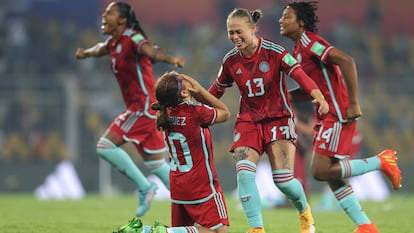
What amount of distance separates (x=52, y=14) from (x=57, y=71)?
234 centimetres

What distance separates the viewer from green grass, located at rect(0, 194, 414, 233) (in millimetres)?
9461

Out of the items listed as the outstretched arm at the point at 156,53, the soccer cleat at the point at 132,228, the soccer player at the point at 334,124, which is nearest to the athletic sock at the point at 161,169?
the outstretched arm at the point at 156,53

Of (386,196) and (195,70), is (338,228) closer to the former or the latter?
(386,196)

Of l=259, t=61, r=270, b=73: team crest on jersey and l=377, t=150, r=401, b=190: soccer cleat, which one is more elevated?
l=259, t=61, r=270, b=73: team crest on jersey

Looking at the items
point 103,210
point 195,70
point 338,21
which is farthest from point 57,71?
point 103,210

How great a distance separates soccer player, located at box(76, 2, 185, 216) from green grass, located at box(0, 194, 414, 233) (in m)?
0.68

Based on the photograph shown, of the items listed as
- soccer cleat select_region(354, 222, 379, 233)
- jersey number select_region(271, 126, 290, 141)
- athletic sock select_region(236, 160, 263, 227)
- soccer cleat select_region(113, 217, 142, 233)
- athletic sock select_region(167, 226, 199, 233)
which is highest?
jersey number select_region(271, 126, 290, 141)

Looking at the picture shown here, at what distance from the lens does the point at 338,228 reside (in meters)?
9.73

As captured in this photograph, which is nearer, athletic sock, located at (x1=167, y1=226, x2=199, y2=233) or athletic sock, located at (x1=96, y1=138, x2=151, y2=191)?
athletic sock, located at (x1=167, y1=226, x2=199, y2=233)

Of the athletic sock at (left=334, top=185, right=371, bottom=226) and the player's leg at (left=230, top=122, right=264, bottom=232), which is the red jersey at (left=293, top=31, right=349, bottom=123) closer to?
the athletic sock at (left=334, top=185, right=371, bottom=226)

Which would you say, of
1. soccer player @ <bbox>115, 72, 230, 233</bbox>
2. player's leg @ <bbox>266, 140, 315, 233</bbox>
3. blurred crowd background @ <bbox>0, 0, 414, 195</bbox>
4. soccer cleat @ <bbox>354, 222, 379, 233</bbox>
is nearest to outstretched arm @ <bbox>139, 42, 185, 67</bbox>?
player's leg @ <bbox>266, 140, 315, 233</bbox>

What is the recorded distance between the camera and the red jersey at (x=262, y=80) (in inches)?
307

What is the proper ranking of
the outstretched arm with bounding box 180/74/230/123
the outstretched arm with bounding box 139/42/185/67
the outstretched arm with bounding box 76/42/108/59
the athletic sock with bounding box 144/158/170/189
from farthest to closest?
the outstretched arm with bounding box 76/42/108/59, the athletic sock with bounding box 144/158/170/189, the outstretched arm with bounding box 139/42/185/67, the outstretched arm with bounding box 180/74/230/123

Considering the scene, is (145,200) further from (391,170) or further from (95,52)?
(391,170)
